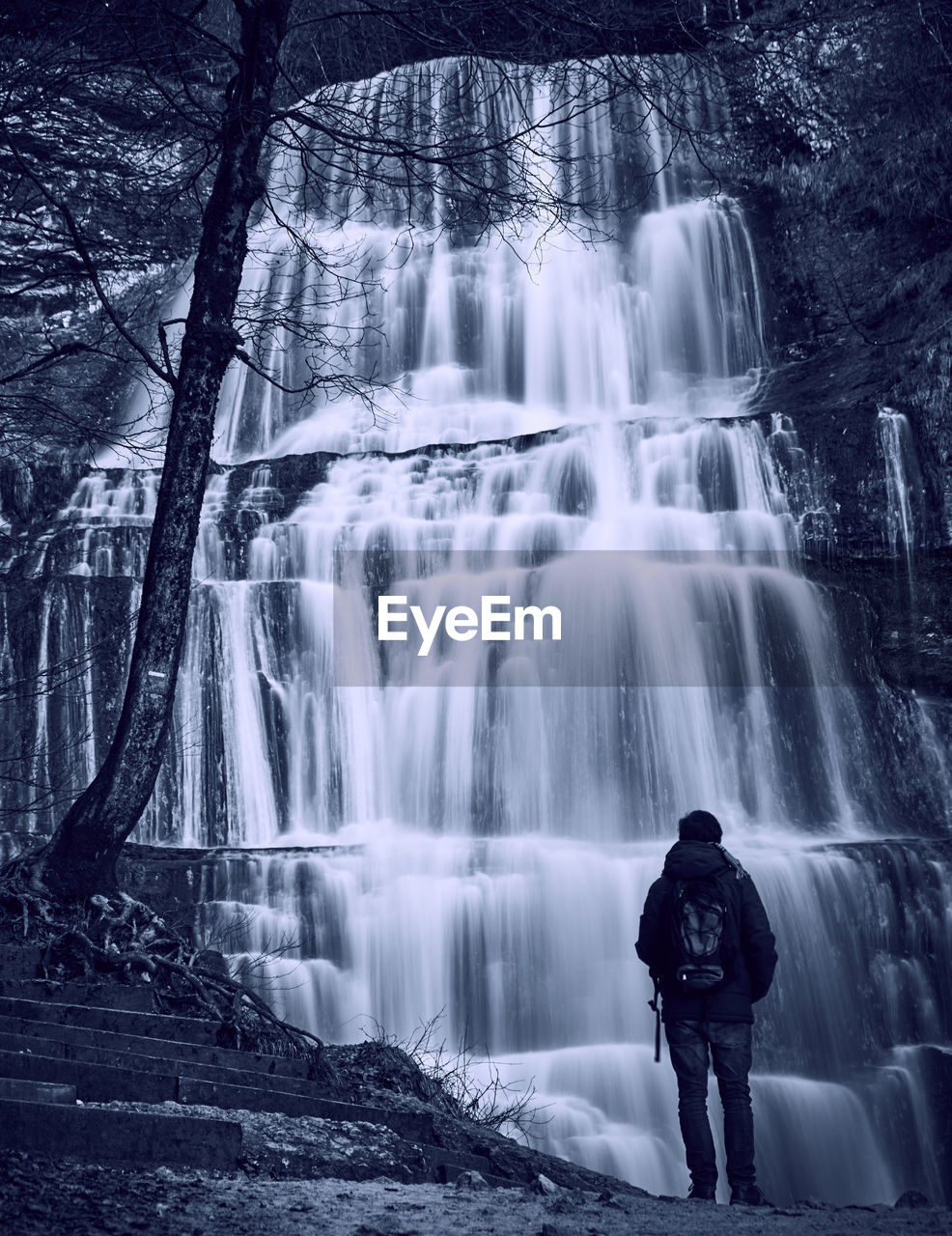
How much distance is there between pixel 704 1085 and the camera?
511 centimetres

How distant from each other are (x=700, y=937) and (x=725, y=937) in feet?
0.36

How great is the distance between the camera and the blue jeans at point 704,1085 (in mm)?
4965

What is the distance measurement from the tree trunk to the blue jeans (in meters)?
2.56

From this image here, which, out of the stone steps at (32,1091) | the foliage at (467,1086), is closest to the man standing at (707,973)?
Answer: the foliage at (467,1086)

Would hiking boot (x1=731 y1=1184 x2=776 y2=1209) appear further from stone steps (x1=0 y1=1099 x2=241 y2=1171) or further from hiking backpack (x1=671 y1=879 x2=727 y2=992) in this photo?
stone steps (x1=0 y1=1099 x2=241 y2=1171)

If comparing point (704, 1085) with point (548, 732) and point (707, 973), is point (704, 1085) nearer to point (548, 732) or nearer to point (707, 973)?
point (707, 973)

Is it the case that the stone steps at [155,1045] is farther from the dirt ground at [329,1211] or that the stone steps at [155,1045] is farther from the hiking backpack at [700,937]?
the hiking backpack at [700,937]

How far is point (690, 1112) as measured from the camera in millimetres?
5062

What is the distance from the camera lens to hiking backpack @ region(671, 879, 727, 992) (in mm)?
4883

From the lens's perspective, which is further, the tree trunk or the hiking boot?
the tree trunk

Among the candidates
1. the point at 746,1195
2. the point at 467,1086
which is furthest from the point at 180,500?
the point at 467,1086

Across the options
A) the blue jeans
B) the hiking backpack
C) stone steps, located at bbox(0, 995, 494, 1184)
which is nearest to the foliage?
Result: the blue jeans

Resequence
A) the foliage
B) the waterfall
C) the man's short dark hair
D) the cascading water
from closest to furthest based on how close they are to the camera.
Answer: the man's short dark hair, the foliage, the cascading water, the waterfall

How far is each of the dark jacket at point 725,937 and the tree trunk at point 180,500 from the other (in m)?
2.32
